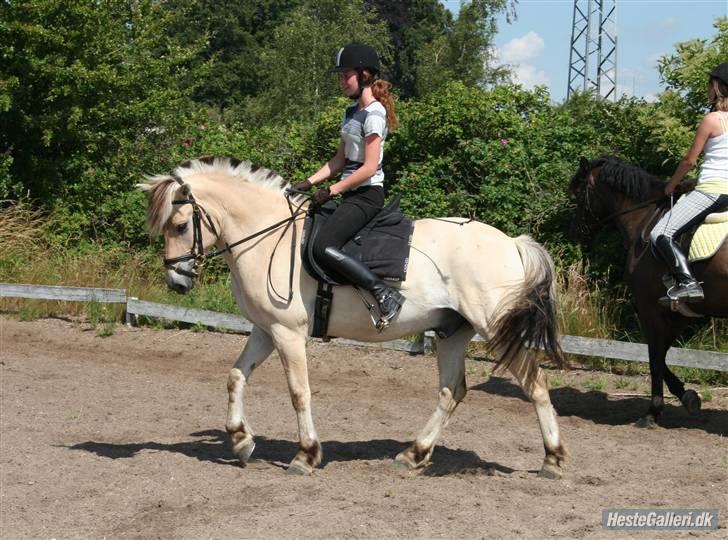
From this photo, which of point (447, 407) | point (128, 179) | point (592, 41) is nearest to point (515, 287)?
point (447, 407)

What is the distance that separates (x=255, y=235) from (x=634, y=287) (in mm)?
3773

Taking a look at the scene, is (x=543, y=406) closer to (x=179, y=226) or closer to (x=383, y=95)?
(x=383, y=95)

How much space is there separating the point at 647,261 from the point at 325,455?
349cm

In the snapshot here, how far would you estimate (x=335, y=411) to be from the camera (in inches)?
344

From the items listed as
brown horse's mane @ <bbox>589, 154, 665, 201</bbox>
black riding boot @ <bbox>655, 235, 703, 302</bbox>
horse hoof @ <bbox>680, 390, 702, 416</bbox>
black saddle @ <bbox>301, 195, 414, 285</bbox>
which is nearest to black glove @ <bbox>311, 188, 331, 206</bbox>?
black saddle @ <bbox>301, 195, 414, 285</bbox>

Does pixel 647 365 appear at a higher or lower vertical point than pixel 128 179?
lower

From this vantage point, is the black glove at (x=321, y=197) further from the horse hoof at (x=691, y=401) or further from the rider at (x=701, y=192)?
the horse hoof at (x=691, y=401)

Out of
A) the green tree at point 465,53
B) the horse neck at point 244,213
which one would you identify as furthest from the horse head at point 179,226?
the green tree at point 465,53

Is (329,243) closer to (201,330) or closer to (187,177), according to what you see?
(187,177)

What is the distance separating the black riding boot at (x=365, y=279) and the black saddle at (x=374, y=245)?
8cm

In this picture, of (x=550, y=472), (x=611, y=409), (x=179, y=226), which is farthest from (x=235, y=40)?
(x=550, y=472)

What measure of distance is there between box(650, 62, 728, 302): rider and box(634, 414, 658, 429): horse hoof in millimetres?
1199

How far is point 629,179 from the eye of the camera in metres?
8.69

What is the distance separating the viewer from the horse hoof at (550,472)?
6.45m
